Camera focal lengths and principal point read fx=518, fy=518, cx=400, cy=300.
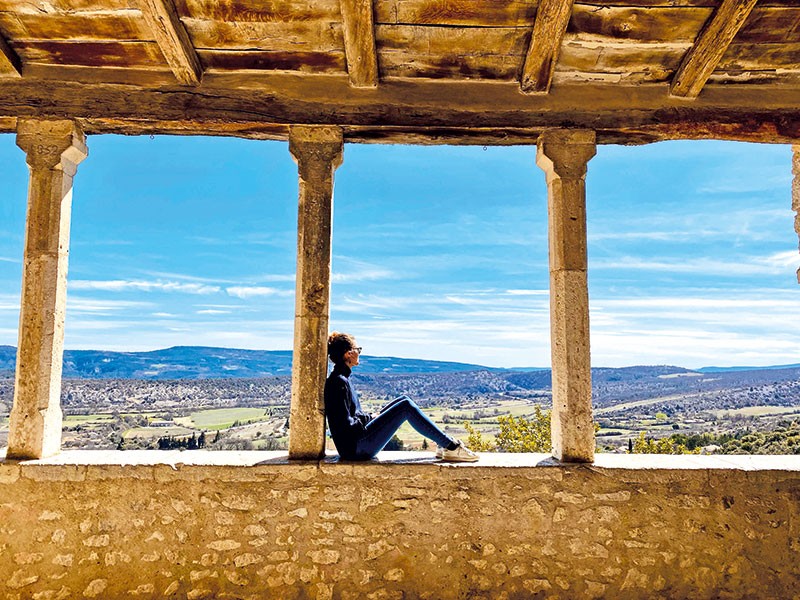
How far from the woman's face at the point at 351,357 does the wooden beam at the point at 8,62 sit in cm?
296

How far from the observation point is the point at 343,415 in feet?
11.3

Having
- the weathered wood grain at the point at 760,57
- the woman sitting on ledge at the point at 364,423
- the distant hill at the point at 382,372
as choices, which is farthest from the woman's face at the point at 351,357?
the distant hill at the point at 382,372

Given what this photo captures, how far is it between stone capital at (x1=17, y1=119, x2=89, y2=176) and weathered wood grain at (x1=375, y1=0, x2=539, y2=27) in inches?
90.2

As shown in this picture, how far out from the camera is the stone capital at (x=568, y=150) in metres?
3.71

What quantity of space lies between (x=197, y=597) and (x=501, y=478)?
2.03 m

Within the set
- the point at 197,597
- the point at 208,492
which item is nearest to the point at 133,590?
the point at 197,597

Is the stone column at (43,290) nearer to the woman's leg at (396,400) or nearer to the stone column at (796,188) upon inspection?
the woman's leg at (396,400)

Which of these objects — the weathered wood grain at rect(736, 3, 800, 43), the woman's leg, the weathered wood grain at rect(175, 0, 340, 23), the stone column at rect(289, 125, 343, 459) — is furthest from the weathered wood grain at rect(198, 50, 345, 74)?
the weathered wood grain at rect(736, 3, 800, 43)

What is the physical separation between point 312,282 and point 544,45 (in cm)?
218

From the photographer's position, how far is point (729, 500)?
335 cm

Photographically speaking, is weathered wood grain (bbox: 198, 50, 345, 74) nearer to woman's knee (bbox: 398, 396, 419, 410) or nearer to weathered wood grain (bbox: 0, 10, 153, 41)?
weathered wood grain (bbox: 0, 10, 153, 41)

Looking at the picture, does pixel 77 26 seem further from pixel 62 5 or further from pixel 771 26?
pixel 771 26

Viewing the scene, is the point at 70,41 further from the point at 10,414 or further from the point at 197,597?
the point at 197,597

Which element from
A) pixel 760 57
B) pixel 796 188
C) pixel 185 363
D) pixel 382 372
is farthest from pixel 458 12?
pixel 185 363
